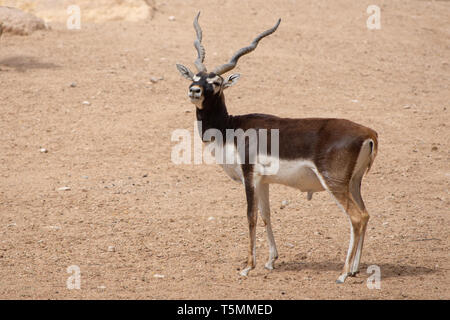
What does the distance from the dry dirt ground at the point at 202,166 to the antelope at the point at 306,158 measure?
652 mm

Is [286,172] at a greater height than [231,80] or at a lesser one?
lesser

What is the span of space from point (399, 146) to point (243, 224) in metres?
4.29

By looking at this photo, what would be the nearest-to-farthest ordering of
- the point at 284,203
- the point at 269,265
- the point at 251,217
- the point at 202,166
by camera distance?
the point at 251,217 → the point at 269,265 → the point at 284,203 → the point at 202,166

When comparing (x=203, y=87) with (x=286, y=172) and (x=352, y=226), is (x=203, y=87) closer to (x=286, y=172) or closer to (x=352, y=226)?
(x=286, y=172)

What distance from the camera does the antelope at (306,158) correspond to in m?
7.56

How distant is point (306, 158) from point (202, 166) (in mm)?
4626

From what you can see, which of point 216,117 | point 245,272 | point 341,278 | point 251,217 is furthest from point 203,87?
point 341,278

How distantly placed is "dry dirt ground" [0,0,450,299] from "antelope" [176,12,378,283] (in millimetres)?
652

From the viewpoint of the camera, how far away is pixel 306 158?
25.3 ft

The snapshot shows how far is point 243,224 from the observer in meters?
9.91

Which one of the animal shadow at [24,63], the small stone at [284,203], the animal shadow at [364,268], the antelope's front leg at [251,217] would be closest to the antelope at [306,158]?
the antelope's front leg at [251,217]

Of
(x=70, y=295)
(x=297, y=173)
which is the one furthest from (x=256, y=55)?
(x=70, y=295)

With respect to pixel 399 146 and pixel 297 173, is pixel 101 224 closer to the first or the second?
pixel 297 173

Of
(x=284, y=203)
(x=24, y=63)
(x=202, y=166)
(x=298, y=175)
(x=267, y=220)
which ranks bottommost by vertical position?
(x=202, y=166)
